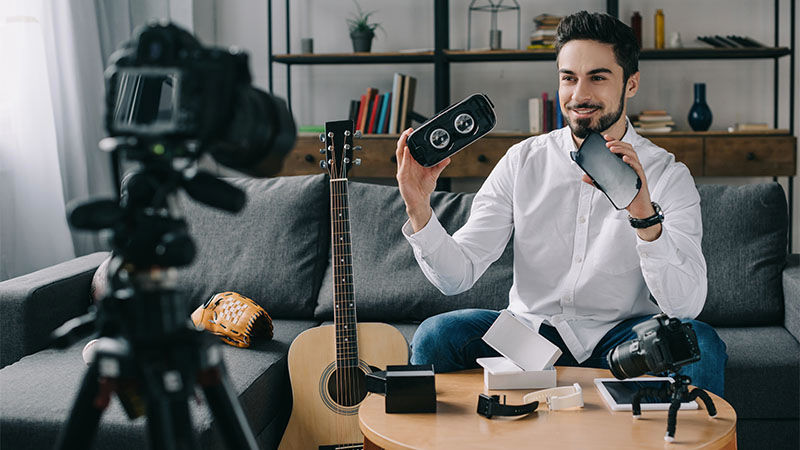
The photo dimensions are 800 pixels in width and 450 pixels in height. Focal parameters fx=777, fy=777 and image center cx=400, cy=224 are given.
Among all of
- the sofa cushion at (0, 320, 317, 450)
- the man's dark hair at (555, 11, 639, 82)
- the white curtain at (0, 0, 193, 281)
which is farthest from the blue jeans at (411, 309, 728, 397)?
the white curtain at (0, 0, 193, 281)

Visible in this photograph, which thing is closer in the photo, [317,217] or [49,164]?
[317,217]

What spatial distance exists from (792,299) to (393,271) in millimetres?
1052

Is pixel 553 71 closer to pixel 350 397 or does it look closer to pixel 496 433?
pixel 350 397

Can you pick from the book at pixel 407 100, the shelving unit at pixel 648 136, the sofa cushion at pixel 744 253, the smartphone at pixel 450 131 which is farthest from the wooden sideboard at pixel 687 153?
the smartphone at pixel 450 131

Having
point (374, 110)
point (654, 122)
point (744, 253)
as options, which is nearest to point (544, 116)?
point (654, 122)

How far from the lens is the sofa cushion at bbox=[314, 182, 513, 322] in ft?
7.00

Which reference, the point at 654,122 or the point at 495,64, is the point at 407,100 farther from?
the point at 654,122

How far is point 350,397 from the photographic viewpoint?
5.90 ft

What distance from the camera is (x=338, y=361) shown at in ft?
5.92

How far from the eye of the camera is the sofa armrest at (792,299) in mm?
1976

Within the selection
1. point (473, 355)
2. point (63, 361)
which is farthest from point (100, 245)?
point (473, 355)

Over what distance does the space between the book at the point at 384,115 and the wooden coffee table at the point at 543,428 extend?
2285 mm

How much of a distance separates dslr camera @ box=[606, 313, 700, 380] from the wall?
262 cm

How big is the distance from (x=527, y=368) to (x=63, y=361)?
1070mm
